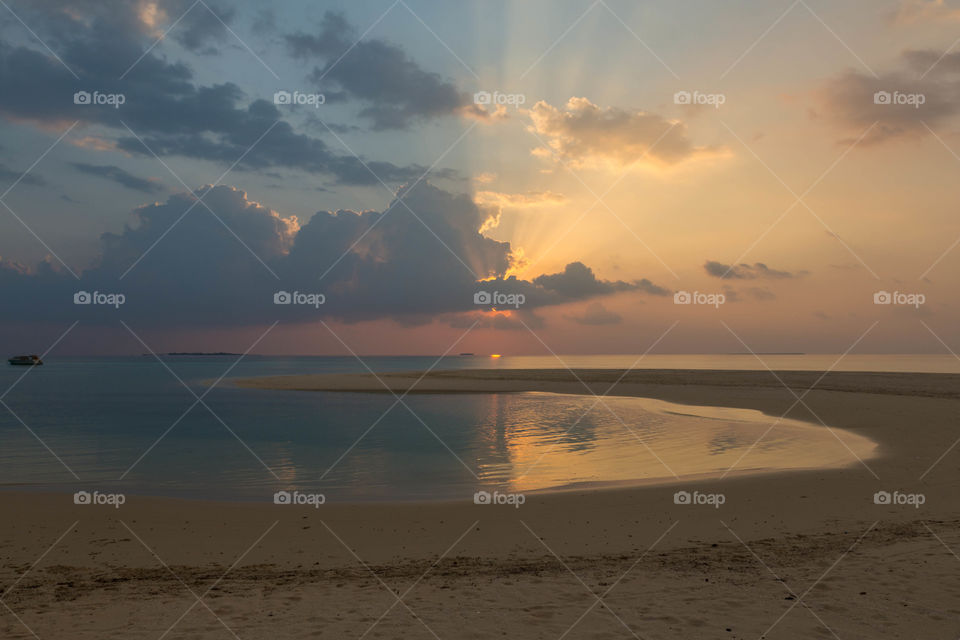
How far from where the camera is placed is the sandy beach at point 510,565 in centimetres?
827

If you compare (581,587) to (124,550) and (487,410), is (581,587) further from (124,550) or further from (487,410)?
(487,410)

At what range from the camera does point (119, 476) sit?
20.8 metres

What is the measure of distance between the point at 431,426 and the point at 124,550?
23292 millimetres

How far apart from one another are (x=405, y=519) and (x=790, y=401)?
143ft

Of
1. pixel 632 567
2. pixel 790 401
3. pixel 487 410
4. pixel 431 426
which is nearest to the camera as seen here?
pixel 632 567

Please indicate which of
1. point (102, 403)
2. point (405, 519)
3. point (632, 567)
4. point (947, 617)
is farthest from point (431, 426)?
point (102, 403)

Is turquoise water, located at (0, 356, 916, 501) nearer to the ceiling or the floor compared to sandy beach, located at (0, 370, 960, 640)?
nearer to the ceiling

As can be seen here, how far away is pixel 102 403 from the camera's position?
2009 inches

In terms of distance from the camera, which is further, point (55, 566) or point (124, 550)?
point (124, 550)

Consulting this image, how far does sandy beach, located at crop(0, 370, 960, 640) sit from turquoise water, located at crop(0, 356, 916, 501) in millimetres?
2672

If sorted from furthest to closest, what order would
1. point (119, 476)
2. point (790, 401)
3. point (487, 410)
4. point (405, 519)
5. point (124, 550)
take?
point (790, 401), point (487, 410), point (119, 476), point (405, 519), point (124, 550)

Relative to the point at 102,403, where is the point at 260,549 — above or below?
below

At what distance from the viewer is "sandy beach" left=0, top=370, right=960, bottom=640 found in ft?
27.1

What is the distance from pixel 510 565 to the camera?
440 inches
